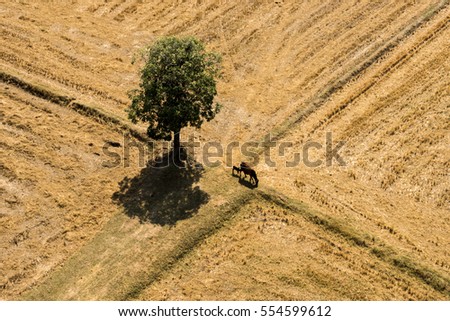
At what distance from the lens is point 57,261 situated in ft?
118

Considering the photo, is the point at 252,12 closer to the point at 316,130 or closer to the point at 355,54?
the point at 355,54

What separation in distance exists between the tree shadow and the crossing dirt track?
13cm

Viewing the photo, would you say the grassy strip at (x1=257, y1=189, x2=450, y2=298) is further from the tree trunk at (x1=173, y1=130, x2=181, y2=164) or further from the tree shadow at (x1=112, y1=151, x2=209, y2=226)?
the tree trunk at (x1=173, y1=130, x2=181, y2=164)

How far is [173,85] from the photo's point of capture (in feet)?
126

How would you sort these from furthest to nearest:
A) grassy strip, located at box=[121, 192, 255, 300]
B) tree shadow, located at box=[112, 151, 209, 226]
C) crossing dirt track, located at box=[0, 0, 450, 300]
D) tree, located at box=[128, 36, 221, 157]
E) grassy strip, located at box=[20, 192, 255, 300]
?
tree shadow, located at box=[112, 151, 209, 226], tree, located at box=[128, 36, 221, 157], crossing dirt track, located at box=[0, 0, 450, 300], grassy strip, located at box=[121, 192, 255, 300], grassy strip, located at box=[20, 192, 255, 300]

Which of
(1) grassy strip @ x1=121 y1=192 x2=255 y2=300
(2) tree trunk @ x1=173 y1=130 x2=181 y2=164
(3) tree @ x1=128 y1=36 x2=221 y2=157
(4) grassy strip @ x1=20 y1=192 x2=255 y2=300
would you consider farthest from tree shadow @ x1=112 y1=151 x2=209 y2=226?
(3) tree @ x1=128 y1=36 x2=221 y2=157

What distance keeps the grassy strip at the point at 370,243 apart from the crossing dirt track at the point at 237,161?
0.11m

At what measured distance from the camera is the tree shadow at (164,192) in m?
38.9

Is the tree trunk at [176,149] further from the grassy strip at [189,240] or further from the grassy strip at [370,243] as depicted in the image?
the grassy strip at [370,243]

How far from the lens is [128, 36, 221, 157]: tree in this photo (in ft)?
125

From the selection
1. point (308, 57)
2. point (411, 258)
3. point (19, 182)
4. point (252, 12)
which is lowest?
point (411, 258)

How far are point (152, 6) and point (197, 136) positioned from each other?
23768mm

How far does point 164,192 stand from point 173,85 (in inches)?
364

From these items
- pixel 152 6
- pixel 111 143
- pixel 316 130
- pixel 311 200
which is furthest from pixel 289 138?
pixel 152 6
